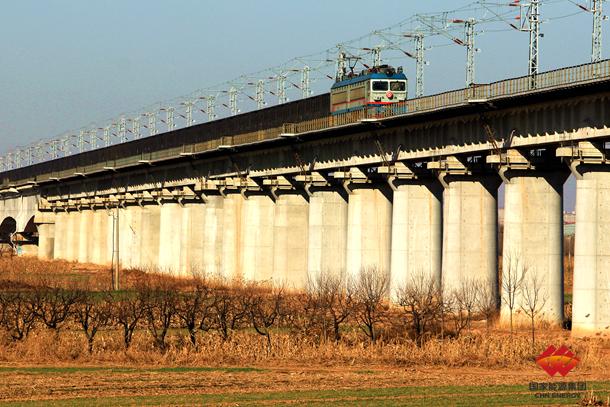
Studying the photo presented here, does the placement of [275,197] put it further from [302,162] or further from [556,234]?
[556,234]

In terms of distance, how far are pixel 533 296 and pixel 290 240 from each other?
35.5 m

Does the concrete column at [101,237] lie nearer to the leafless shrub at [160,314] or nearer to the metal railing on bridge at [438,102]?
the metal railing on bridge at [438,102]

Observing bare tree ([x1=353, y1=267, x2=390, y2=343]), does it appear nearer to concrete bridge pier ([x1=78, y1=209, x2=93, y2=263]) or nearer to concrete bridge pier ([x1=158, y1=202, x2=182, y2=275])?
concrete bridge pier ([x1=158, y1=202, x2=182, y2=275])

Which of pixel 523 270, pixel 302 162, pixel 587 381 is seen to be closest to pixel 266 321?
pixel 523 270

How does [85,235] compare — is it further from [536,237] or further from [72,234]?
[536,237]

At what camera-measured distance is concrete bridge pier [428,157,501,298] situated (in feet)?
236

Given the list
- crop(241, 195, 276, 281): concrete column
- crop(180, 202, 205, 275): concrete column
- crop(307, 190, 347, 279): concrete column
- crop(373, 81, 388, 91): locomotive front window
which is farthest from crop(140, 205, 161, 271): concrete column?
crop(373, 81, 388, 91): locomotive front window

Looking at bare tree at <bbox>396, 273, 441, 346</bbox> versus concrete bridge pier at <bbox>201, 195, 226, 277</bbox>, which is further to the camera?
concrete bridge pier at <bbox>201, 195, 226, 277</bbox>

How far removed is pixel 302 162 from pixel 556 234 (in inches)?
1196

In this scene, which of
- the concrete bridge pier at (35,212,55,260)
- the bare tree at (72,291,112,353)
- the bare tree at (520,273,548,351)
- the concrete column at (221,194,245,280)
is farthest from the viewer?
the concrete bridge pier at (35,212,55,260)

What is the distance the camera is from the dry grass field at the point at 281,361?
127ft

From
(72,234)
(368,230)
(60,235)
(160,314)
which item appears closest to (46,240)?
(60,235)

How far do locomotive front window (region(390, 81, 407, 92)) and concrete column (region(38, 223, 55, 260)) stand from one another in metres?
99.3

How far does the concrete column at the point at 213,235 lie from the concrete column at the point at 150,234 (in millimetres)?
23620
